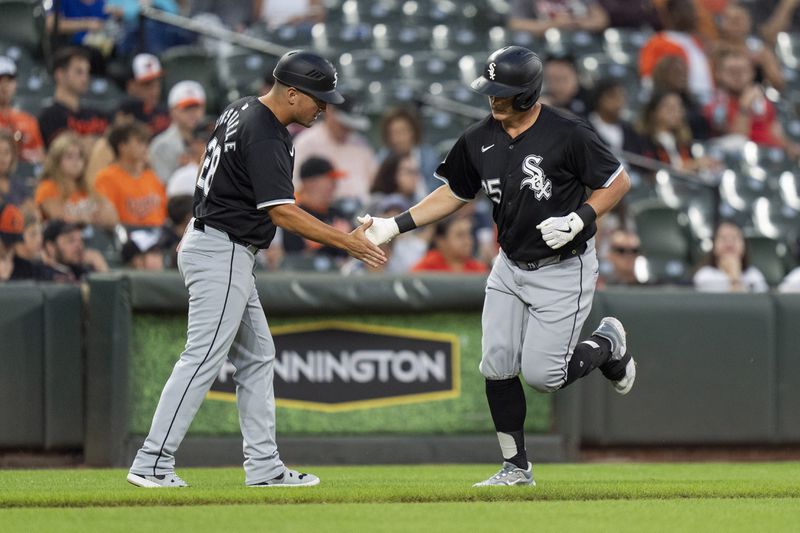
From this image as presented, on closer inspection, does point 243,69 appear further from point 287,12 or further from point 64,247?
point 64,247

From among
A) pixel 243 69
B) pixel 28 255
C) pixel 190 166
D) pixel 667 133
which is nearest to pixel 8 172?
pixel 28 255

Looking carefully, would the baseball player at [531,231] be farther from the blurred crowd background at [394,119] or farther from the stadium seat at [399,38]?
the stadium seat at [399,38]

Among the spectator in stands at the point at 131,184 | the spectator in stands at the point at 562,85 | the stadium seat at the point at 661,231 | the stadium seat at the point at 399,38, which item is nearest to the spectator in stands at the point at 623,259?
the stadium seat at the point at 661,231

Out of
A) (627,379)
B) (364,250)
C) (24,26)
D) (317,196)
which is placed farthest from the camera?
(24,26)

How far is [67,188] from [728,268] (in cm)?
466

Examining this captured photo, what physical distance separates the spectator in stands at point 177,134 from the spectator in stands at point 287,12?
10.2 feet

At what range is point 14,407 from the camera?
7547mm

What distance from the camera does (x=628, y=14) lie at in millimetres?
14312

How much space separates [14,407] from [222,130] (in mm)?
2639

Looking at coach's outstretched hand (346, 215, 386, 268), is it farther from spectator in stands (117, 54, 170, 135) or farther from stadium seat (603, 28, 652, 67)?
stadium seat (603, 28, 652, 67)

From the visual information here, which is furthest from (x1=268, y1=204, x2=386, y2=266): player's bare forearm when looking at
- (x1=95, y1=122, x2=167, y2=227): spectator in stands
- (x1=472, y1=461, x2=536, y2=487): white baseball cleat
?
(x1=95, y1=122, x2=167, y2=227): spectator in stands

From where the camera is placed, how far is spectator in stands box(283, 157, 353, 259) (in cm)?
958

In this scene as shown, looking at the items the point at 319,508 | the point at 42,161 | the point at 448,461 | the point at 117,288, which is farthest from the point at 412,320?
the point at 42,161

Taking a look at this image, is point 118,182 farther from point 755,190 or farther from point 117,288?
point 755,190
